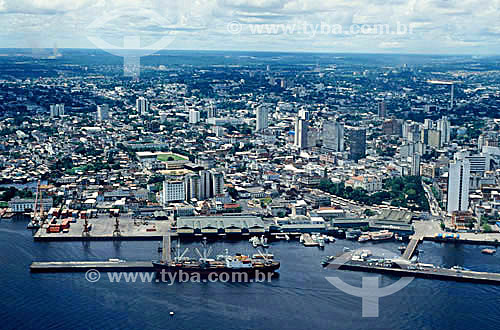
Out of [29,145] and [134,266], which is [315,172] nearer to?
[134,266]

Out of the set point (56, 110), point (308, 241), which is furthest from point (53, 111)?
point (308, 241)

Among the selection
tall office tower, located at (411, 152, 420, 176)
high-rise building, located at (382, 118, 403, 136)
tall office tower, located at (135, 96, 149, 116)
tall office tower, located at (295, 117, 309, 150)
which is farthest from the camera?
tall office tower, located at (135, 96, 149, 116)

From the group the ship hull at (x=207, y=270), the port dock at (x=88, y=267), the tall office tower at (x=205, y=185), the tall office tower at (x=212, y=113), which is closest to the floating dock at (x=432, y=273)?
the ship hull at (x=207, y=270)

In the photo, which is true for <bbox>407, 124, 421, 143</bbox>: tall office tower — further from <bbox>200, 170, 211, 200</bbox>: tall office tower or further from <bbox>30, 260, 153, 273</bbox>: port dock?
<bbox>30, 260, 153, 273</bbox>: port dock

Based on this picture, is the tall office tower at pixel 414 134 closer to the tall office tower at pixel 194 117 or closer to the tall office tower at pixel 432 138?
the tall office tower at pixel 432 138

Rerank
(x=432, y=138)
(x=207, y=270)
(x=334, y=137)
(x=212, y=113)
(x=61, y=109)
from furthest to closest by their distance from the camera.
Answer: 1. (x=61, y=109)
2. (x=212, y=113)
3. (x=432, y=138)
4. (x=334, y=137)
5. (x=207, y=270)

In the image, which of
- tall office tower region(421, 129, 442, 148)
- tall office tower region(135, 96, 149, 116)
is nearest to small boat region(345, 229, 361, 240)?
tall office tower region(421, 129, 442, 148)

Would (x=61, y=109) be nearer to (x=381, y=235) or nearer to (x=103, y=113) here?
(x=103, y=113)
